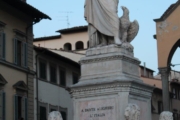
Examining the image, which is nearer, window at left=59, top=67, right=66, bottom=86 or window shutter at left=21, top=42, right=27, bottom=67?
window shutter at left=21, top=42, right=27, bottom=67

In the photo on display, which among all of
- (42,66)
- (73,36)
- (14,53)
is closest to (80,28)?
(73,36)

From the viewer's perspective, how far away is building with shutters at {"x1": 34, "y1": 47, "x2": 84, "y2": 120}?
34.8 meters

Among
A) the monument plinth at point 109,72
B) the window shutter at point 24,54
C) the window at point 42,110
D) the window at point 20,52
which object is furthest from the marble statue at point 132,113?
the window at point 42,110

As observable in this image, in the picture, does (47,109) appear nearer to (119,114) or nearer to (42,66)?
(42,66)

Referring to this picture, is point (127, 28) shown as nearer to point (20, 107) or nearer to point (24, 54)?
point (20, 107)

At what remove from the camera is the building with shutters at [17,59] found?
3042 centimetres

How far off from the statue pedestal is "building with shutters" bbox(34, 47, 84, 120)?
19.9m

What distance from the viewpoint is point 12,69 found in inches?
1236

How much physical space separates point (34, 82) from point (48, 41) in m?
19.8

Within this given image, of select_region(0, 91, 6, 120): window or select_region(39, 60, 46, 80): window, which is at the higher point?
select_region(39, 60, 46, 80): window

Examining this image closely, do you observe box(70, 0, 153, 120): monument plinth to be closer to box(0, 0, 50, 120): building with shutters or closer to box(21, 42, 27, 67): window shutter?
box(0, 0, 50, 120): building with shutters


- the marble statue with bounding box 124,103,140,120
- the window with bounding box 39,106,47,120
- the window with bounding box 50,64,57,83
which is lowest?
the marble statue with bounding box 124,103,140,120

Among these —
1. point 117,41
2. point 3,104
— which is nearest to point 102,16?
point 117,41

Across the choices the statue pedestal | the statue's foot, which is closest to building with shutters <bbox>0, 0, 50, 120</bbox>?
the statue pedestal
